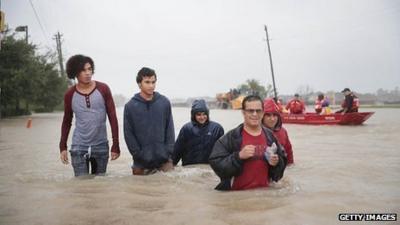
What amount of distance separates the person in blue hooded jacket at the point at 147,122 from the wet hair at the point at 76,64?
646 millimetres

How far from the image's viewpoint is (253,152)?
4020 mm

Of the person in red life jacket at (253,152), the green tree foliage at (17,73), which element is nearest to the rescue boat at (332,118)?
the person in red life jacket at (253,152)

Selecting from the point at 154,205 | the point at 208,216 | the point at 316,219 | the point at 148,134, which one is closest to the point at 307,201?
the point at 316,219

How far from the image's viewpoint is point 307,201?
4.50m

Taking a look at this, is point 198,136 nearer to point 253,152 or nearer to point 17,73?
point 253,152

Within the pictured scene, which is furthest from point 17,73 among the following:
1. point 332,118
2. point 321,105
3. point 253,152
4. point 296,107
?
point 253,152

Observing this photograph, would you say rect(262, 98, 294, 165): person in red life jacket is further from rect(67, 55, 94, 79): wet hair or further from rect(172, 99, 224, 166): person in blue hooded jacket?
rect(67, 55, 94, 79): wet hair

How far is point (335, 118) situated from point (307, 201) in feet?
53.8

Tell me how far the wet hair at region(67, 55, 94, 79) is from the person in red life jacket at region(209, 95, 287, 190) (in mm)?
1884

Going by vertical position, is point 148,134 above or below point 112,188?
above

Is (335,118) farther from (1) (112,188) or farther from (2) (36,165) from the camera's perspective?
(1) (112,188)
